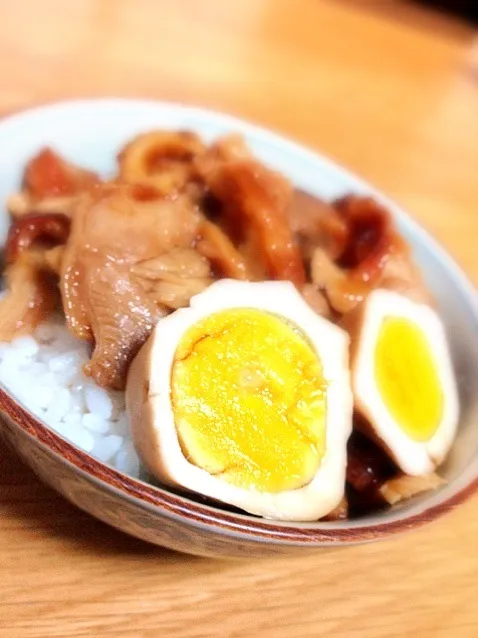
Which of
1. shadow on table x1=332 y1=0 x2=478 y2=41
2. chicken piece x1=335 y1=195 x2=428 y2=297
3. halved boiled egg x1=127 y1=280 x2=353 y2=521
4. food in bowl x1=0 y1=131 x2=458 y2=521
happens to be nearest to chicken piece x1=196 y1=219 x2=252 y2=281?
food in bowl x1=0 y1=131 x2=458 y2=521

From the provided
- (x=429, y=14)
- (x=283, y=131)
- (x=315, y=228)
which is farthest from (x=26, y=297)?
(x=429, y=14)

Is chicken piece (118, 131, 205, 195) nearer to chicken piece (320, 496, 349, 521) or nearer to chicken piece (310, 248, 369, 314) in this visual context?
chicken piece (310, 248, 369, 314)

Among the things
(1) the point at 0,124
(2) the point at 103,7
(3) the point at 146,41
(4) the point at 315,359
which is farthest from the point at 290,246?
(2) the point at 103,7

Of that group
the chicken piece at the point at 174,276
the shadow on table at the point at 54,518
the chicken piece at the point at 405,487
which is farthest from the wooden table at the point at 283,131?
the chicken piece at the point at 174,276

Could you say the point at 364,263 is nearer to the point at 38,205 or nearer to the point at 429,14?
the point at 38,205

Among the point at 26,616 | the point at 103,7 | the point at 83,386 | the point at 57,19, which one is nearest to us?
the point at 26,616

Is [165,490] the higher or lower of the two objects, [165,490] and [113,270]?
the lower

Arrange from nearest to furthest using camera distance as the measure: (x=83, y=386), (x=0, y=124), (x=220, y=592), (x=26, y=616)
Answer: (x=26, y=616) → (x=220, y=592) → (x=83, y=386) → (x=0, y=124)

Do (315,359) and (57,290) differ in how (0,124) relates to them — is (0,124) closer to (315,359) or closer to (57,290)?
(57,290)
